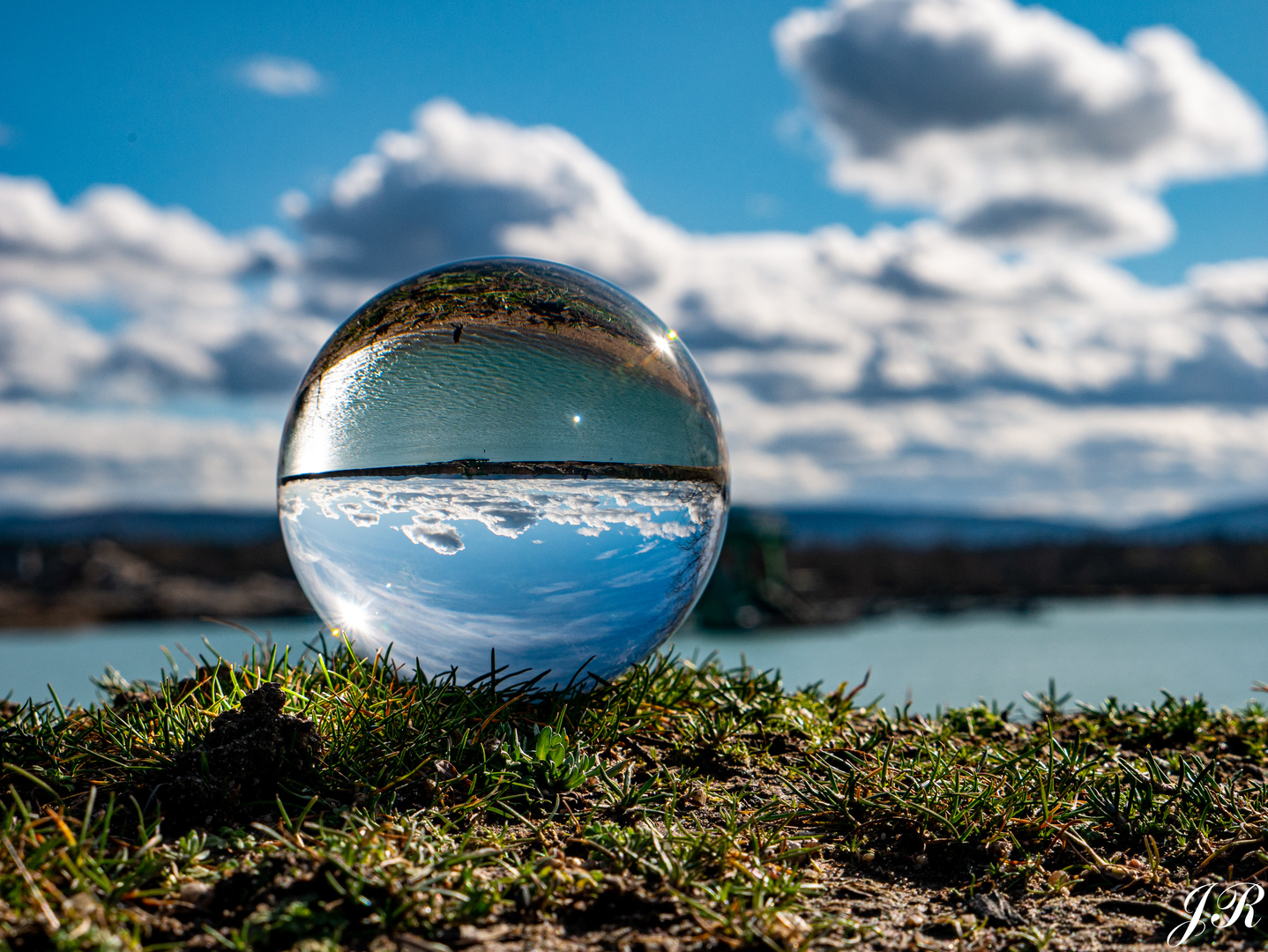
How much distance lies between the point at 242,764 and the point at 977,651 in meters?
21.5

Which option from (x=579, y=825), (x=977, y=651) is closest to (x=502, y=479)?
(x=579, y=825)

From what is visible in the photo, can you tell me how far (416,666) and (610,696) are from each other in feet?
2.63

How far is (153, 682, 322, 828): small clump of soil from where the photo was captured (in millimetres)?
2645

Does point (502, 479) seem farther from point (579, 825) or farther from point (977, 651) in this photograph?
point (977, 651)

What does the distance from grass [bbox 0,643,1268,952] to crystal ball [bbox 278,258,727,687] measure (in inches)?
9.3

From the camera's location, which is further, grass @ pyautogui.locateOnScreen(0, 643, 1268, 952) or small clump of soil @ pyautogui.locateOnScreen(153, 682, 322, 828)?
small clump of soil @ pyautogui.locateOnScreen(153, 682, 322, 828)

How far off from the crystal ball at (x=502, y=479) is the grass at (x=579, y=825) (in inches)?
9.3

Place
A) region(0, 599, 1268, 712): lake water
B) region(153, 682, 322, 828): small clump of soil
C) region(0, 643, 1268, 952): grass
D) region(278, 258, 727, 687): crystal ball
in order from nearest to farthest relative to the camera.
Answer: region(0, 643, 1268, 952): grass
region(153, 682, 322, 828): small clump of soil
region(278, 258, 727, 687): crystal ball
region(0, 599, 1268, 712): lake water

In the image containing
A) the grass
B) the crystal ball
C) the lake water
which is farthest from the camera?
the lake water

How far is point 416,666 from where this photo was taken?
11.9ft

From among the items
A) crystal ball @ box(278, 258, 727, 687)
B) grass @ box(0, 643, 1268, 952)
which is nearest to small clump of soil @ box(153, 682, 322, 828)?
grass @ box(0, 643, 1268, 952)

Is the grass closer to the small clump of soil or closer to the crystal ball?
the small clump of soil

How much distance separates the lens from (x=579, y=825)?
2750mm

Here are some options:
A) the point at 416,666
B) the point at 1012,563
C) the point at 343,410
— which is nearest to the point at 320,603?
the point at 416,666
